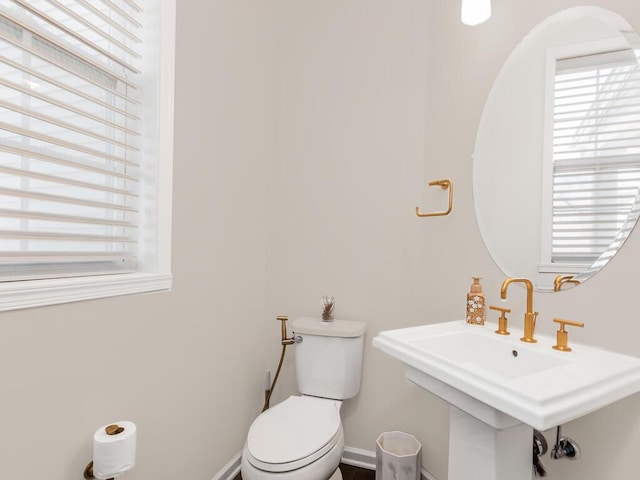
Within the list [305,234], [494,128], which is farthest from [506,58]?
[305,234]

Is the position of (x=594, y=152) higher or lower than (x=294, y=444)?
higher

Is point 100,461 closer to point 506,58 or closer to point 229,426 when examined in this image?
point 229,426

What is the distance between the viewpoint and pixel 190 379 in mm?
1455

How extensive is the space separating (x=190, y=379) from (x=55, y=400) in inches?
21.1

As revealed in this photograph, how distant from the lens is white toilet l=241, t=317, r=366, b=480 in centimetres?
122

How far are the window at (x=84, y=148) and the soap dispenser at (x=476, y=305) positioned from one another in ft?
3.70

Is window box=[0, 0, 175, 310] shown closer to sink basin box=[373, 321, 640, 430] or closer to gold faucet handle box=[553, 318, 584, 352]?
sink basin box=[373, 321, 640, 430]

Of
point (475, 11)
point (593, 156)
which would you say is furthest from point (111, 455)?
point (475, 11)

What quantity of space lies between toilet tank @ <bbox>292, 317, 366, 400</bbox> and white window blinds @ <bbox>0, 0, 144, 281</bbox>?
886 millimetres

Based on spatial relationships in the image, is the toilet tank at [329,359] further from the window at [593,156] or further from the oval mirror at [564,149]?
the window at [593,156]

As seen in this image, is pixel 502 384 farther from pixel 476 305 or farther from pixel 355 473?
pixel 355 473

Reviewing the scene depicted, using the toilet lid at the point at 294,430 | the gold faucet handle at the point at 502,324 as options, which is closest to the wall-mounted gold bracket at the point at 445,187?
the gold faucet handle at the point at 502,324

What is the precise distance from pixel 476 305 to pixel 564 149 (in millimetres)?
594

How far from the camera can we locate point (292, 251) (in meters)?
2.03
